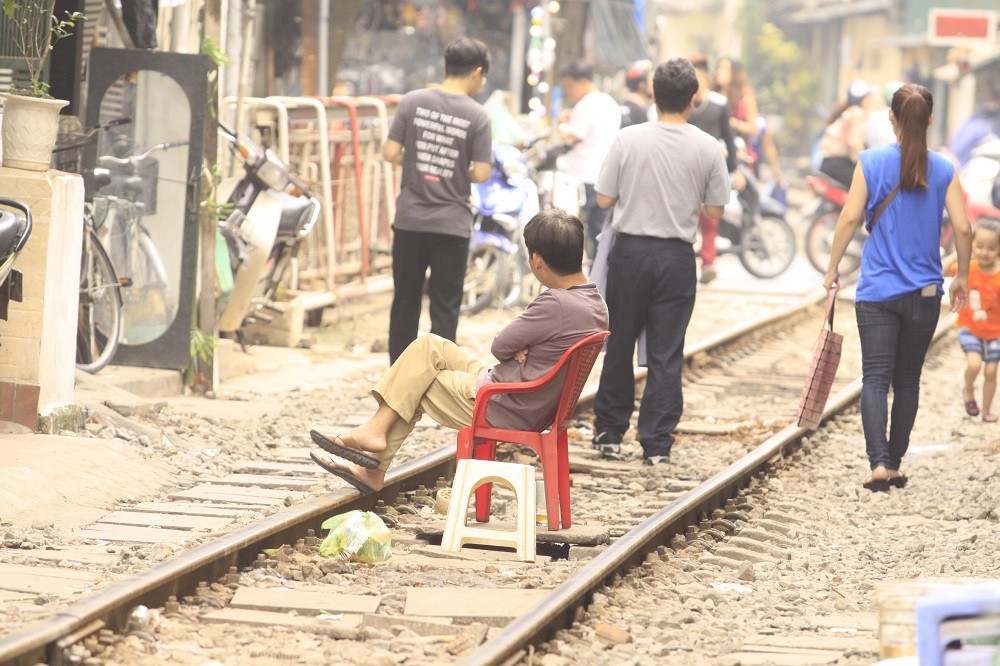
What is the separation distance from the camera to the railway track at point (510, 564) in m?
4.93

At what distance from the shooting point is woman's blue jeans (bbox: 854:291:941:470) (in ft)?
26.9

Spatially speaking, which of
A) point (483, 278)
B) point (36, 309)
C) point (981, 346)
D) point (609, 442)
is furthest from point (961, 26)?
point (36, 309)

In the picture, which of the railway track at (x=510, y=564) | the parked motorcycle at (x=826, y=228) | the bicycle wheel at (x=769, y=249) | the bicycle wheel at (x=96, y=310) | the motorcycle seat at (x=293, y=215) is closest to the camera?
the railway track at (x=510, y=564)

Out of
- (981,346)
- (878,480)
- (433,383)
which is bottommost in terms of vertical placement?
(878,480)

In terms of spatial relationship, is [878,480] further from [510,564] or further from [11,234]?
[11,234]

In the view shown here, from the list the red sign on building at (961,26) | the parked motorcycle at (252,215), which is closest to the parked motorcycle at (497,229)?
the parked motorcycle at (252,215)


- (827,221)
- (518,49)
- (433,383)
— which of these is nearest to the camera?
(433,383)

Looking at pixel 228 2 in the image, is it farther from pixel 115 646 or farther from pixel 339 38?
pixel 115 646

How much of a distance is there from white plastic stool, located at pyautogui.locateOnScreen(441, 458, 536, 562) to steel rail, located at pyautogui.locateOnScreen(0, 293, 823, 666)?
15.1 inches

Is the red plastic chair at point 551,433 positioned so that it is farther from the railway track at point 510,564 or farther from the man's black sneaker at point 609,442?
the man's black sneaker at point 609,442

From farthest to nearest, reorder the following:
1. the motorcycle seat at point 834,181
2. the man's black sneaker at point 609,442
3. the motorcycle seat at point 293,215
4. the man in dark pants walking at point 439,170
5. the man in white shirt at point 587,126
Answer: the motorcycle seat at point 834,181
the man in white shirt at point 587,126
the motorcycle seat at point 293,215
the man in dark pants walking at point 439,170
the man's black sneaker at point 609,442

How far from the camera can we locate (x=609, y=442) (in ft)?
29.3

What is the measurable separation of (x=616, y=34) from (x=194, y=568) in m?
22.5

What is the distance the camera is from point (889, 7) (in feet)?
147
